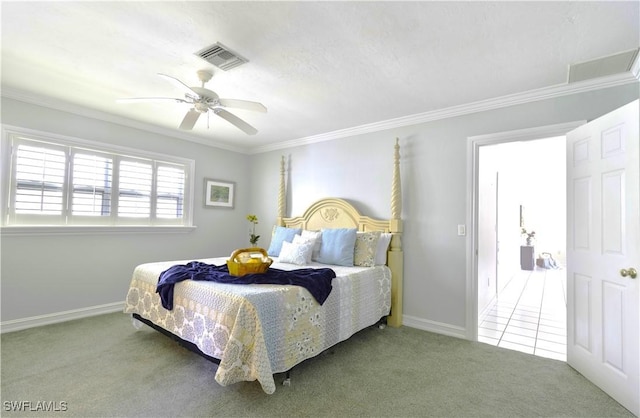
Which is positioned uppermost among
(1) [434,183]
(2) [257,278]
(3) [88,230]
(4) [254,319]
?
(1) [434,183]

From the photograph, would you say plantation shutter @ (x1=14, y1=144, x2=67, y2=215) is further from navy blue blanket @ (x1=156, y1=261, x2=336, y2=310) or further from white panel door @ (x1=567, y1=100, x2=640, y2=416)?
white panel door @ (x1=567, y1=100, x2=640, y2=416)

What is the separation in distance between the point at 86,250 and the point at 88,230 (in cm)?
25

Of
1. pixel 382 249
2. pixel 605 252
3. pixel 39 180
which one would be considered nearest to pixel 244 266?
pixel 382 249

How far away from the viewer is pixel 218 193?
16.2 feet

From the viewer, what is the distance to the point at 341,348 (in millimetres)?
2811

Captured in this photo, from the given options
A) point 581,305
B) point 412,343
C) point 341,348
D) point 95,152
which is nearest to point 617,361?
point 581,305

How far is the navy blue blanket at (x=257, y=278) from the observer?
7.73 ft

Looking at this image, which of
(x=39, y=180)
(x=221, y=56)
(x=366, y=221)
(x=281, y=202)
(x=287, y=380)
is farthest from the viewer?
(x=281, y=202)

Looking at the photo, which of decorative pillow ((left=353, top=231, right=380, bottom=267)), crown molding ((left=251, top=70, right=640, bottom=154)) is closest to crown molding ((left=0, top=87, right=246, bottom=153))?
crown molding ((left=251, top=70, right=640, bottom=154))

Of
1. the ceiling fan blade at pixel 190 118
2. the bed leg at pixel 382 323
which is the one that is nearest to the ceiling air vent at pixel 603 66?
the bed leg at pixel 382 323

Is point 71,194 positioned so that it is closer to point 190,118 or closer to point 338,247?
point 190,118

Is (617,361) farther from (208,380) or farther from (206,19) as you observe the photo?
(206,19)

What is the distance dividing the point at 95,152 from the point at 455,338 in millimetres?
4797

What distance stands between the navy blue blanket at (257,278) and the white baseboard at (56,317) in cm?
168
